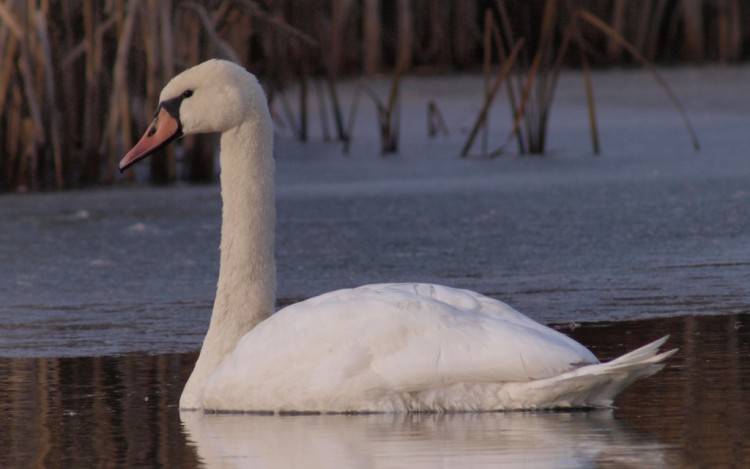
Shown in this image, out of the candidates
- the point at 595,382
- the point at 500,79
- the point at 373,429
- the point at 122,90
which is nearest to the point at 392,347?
the point at 373,429

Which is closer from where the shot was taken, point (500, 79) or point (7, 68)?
point (7, 68)

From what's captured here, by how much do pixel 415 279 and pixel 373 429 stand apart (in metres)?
2.72

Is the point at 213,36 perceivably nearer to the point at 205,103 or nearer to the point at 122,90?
the point at 122,90

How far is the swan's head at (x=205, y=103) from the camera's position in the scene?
498 cm

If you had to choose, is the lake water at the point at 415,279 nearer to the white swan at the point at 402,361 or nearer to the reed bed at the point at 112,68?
the white swan at the point at 402,361

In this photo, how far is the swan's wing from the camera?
13.3 ft

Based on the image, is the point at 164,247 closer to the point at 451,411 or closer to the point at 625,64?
the point at 451,411

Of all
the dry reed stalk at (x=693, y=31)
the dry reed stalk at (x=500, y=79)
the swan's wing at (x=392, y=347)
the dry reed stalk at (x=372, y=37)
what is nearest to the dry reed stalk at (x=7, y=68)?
the dry reed stalk at (x=500, y=79)

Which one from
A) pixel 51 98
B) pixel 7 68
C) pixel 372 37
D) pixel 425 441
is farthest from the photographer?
pixel 372 37

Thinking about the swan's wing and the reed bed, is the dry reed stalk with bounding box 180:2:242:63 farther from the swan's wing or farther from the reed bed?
the swan's wing

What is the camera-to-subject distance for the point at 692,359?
15.8ft

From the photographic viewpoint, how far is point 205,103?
196 inches

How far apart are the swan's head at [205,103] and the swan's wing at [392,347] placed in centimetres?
85

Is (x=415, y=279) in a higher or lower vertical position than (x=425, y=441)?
lower
